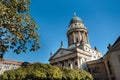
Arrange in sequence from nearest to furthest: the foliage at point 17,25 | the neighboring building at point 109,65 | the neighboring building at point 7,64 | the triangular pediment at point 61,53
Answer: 1. the foliage at point 17,25
2. the neighboring building at point 109,65
3. the neighboring building at point 7,64
4. the triangular pediment at point 61,53

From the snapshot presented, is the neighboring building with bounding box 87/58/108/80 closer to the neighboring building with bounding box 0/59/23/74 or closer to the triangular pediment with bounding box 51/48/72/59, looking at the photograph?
the triangular pediment with bounding box 51/48/72/59

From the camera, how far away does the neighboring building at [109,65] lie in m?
31.9

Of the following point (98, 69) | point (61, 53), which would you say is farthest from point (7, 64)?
point (98, 69)

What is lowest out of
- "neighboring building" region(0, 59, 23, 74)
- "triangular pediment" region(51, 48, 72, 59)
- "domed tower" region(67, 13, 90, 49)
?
"neighboring building" region(0, 59, 23, 74)

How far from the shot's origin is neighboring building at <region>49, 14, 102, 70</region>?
43094mm

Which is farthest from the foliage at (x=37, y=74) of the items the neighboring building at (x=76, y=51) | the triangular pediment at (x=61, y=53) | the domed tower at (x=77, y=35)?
the domed tower at (x=77, y=35)

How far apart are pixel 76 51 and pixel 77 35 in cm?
1208

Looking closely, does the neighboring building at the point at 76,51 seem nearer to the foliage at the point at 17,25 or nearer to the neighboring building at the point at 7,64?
the neighboring building at the point at 7,64

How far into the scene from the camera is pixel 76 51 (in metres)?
42.9

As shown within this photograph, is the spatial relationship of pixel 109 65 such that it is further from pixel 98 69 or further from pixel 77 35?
pixel 77 35

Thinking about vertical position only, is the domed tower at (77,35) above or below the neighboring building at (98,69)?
above

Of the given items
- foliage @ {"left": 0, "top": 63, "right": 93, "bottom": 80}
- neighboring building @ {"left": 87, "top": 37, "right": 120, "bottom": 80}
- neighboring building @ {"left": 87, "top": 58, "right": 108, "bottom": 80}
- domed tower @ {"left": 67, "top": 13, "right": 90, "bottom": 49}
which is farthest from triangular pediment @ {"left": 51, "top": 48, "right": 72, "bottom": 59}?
foliage @ {"left": 0, "top": 63, "right": 93, "bottom": 80}

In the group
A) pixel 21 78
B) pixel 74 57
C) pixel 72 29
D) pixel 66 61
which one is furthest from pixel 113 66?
pixel 72 29

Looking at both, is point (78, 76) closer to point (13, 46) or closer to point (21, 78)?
point (21, 78)
